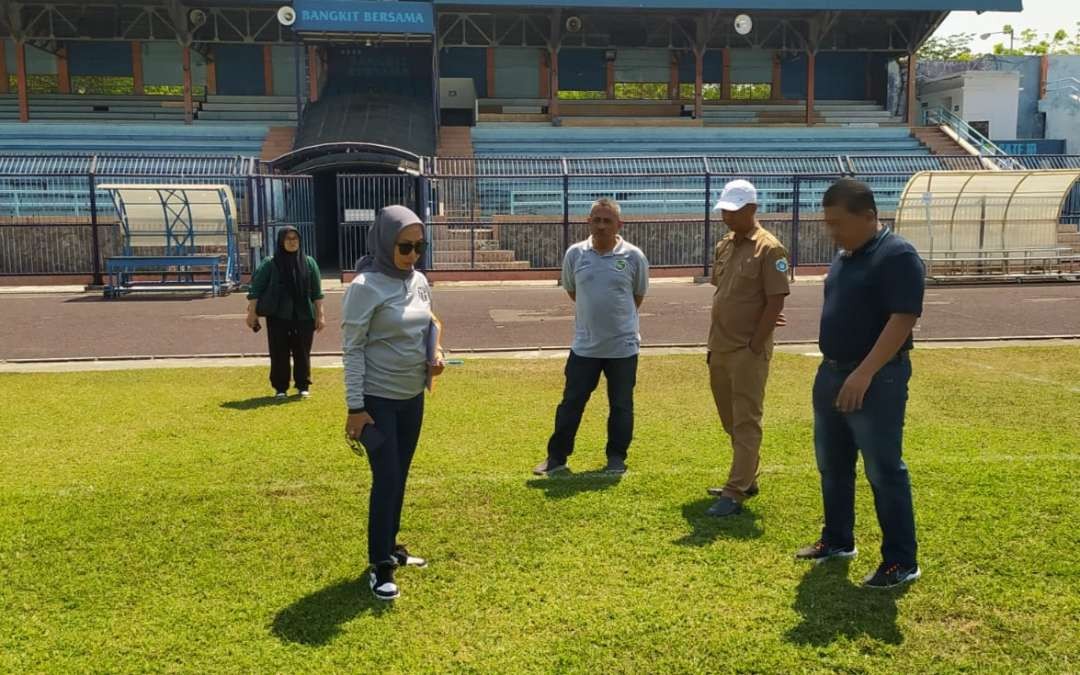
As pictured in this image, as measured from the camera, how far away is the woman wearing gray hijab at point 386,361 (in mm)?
4062

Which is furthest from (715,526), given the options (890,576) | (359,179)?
(359,179)

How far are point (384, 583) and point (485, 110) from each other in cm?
3142

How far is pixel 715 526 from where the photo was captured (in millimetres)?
5023

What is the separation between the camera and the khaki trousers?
5.21m

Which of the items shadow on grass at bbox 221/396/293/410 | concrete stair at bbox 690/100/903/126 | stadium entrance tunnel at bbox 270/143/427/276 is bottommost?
shadow on grass at bbox 221/396/293/410

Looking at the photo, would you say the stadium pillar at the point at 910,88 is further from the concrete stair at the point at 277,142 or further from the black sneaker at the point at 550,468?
the black sneaker at the point at 550,468

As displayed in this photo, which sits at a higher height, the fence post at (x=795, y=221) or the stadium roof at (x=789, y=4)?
the stadium roof at (x=789, y=4)

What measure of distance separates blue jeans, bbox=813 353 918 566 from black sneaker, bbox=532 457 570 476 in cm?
199

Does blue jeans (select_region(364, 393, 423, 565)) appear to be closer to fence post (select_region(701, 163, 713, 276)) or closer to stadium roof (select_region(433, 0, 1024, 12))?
fence post (select_region(701, 163, 713, 276))

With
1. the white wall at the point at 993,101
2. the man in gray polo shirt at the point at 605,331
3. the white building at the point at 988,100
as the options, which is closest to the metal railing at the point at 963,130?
the white building at the point at 988,100

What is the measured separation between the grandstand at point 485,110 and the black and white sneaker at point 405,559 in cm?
1676

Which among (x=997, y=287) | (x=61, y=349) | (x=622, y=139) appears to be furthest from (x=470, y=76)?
(x=61, y=349)

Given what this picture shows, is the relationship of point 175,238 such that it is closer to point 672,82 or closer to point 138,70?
point 138,70

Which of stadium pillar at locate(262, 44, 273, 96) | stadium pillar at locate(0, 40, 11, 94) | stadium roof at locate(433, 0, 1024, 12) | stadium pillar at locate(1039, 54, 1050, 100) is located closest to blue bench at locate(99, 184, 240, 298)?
stadium roof at locate(433, 0, 1024, 12)
